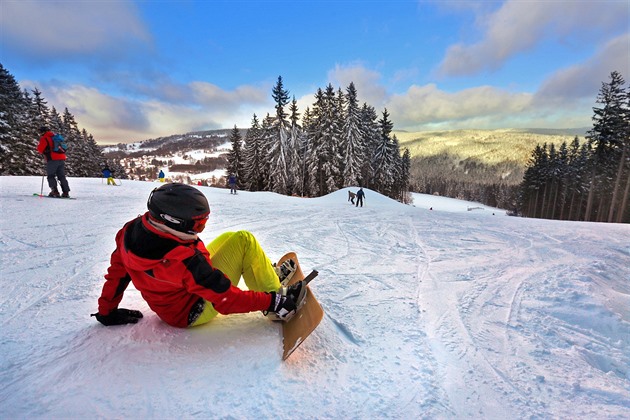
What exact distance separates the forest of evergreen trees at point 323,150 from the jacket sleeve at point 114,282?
118 ft

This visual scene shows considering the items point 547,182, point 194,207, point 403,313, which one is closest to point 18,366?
point 194,207

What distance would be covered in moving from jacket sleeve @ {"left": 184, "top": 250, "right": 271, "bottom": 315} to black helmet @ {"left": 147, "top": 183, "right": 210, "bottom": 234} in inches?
8.9

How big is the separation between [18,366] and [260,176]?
43970 mm

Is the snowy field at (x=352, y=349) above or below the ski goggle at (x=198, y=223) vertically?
below

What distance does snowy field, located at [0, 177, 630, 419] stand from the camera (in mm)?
1953

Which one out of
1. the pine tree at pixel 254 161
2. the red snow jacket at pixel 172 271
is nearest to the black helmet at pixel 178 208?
the red snow jacket at pixel 172 271

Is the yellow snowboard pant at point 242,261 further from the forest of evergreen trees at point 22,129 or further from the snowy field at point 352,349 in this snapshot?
the forest of evergreen trees at point 22,129

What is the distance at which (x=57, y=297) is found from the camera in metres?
3.28

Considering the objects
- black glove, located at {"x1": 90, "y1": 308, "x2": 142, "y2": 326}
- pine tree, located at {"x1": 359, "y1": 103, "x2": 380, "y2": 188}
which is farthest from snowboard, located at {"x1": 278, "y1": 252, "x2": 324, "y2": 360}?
pine tree, located at {"x1": 359, "y1": 103, "x2": 380, "y2": 188}

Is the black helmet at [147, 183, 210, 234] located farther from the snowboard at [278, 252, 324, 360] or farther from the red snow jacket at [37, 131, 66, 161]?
the red snow jacket at [37, 131, 66, 161]

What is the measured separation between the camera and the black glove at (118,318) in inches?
101

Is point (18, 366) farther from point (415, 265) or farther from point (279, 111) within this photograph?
point (279, 111)

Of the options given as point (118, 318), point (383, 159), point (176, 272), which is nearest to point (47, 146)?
point (118, 318)

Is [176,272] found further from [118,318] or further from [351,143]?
[351,143]
